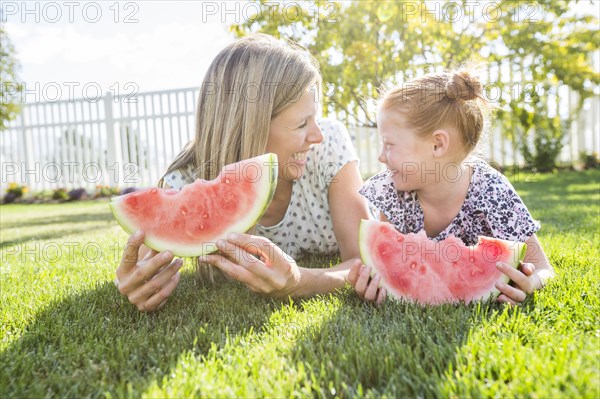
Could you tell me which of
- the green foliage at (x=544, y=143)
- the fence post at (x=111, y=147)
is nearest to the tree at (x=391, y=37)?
the green foliage at (x=544, y=143)

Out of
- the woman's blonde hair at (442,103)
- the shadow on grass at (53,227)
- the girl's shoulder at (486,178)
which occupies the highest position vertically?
the woman's blonde hair at (442,103)

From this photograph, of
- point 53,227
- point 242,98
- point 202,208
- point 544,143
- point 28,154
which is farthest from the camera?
point 28,154

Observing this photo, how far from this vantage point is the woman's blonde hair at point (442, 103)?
267 centimetres

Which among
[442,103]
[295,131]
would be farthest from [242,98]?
[442,103]

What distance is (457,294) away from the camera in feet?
6.96

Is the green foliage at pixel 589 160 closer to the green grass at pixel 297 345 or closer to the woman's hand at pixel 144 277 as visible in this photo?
the green grass at pixel 297 345

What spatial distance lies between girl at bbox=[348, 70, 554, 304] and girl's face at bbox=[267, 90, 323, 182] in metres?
0.40

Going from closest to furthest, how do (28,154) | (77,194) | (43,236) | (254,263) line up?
(254,263)
(43,236)
(77,194)
(28,154)

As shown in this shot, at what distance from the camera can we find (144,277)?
202 centimetres

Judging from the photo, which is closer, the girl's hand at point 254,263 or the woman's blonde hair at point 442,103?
the girl's hand at point 254,263

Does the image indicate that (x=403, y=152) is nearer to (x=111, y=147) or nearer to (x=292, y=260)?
(x=292, y=260)

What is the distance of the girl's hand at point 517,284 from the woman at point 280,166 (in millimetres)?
694

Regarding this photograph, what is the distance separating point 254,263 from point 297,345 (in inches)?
17.5

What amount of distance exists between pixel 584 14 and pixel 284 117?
9.06 m
